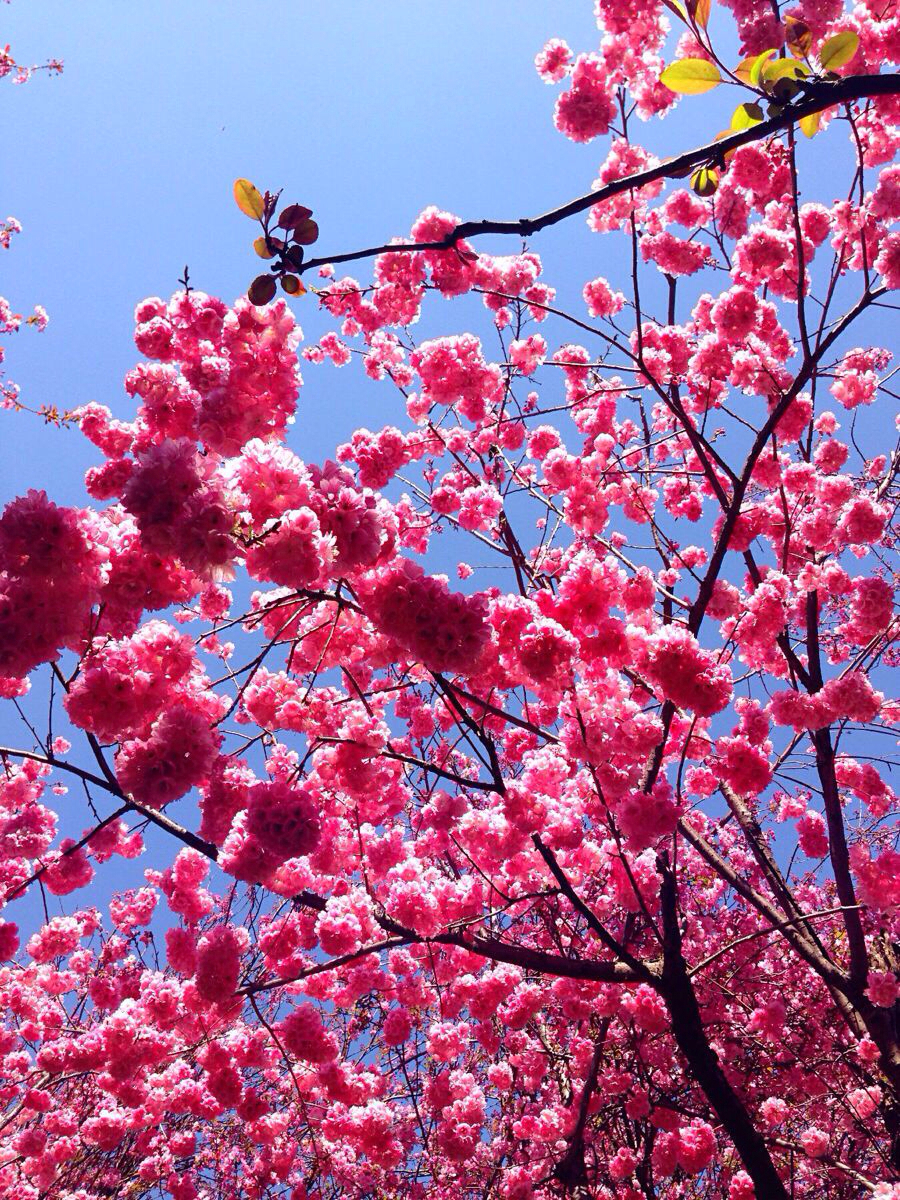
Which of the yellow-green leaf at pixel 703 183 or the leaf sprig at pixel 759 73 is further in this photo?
the yellow-green leaf at pixel 703 183

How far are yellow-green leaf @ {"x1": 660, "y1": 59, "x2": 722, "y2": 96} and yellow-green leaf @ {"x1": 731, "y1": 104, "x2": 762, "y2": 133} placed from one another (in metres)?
0.10

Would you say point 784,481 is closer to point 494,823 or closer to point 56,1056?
point 494,823

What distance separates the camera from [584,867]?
5348 millimetres

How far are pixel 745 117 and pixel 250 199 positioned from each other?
135 centimetres

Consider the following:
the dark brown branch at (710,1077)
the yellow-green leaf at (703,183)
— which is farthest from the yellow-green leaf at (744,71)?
the dark brown branch at (710,1077)

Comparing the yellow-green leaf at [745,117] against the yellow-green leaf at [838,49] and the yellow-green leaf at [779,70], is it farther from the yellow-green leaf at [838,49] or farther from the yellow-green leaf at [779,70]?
the yellow-green leaf at [838,49]

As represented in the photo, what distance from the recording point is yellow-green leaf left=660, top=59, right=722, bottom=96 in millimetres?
1796

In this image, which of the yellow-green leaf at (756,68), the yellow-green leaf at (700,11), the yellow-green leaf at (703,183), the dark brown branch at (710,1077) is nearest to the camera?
the yellow-green leaf at (756,68)

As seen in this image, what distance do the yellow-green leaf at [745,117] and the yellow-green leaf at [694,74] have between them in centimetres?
10

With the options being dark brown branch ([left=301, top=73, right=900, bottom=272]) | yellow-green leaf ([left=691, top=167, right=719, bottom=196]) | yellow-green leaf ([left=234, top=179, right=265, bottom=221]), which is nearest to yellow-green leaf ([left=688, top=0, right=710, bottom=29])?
dark brown branch ([left=301, top=73, right=900, bottom=272])

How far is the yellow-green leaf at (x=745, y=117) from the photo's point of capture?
179cm

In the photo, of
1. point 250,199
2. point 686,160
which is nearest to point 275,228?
point 250,199

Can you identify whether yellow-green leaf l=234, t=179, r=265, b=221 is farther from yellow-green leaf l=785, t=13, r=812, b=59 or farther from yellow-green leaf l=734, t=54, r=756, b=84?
yellow-green leaf l=785, t=13, r=812, b=59

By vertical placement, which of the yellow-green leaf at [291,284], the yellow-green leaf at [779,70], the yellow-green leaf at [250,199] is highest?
the yellow-green leaf at [779,70]
